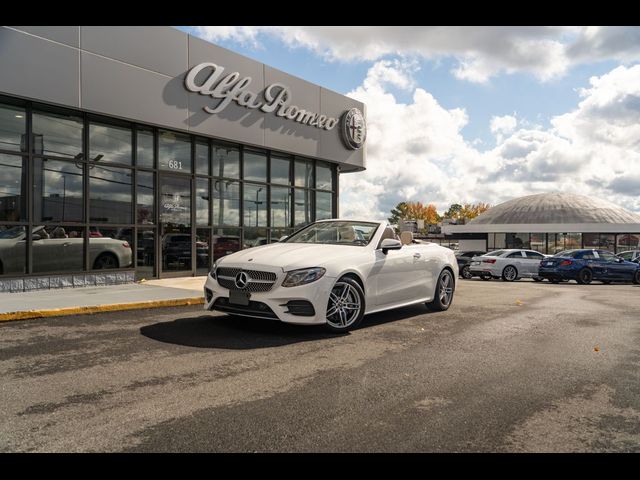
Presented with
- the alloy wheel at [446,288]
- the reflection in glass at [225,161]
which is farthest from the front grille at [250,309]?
the reflection in glass at [225,161]

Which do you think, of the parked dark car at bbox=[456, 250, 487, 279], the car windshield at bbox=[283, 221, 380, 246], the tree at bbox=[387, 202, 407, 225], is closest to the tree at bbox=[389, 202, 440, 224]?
the tree at bbox=[387, 202, 407, 225]

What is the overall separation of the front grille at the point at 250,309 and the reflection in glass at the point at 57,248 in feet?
21.2

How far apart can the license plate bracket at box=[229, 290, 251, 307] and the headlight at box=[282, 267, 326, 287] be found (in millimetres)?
517

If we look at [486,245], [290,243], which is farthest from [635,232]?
[290,243]

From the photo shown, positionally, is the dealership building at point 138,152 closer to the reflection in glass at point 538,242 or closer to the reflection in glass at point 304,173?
the reflection in glass at point 304,173

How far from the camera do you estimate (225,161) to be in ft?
51.4

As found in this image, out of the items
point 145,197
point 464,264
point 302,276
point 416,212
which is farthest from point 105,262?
point 416,212

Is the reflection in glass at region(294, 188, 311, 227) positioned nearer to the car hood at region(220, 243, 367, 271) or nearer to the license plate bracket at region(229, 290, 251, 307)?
the car hood at region(220, 243, 367, 271)

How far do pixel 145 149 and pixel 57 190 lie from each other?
272cm

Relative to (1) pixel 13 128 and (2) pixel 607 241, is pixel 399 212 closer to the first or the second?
(2) pixel 607 241

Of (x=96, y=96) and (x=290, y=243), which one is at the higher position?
(x=96, y=96)

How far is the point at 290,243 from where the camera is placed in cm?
802
